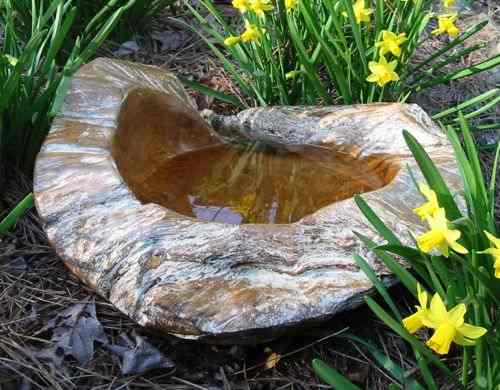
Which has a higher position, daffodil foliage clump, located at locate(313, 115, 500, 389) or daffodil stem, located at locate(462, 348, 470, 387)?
daffodil foliage clump, located at locate(313, 115, 500, 389)

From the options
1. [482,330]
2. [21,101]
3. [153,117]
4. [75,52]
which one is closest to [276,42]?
[153,117]

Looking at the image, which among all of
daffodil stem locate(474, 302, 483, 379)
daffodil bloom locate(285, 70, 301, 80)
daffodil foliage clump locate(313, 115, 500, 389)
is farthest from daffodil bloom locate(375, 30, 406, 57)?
daffodil stem locate(474, 302, 483, 379)

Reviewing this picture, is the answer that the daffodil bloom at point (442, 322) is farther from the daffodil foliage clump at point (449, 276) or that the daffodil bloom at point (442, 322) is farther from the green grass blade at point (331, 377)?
the green grass blade at point (331, 377)

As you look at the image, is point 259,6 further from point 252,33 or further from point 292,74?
point 292,74

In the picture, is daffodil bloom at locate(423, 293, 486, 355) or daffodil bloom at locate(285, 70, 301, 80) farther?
daffodil bloom at locate(285, 70, 301, 80)

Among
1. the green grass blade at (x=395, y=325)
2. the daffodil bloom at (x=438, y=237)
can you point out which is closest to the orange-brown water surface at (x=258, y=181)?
the green grass blade at (x=395, y=325)

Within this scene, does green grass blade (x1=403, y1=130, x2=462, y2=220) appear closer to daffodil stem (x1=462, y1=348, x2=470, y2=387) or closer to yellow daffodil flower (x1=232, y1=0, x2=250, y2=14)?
daffodil stem (x1=462, y1=348, x2=470, y2=387)
